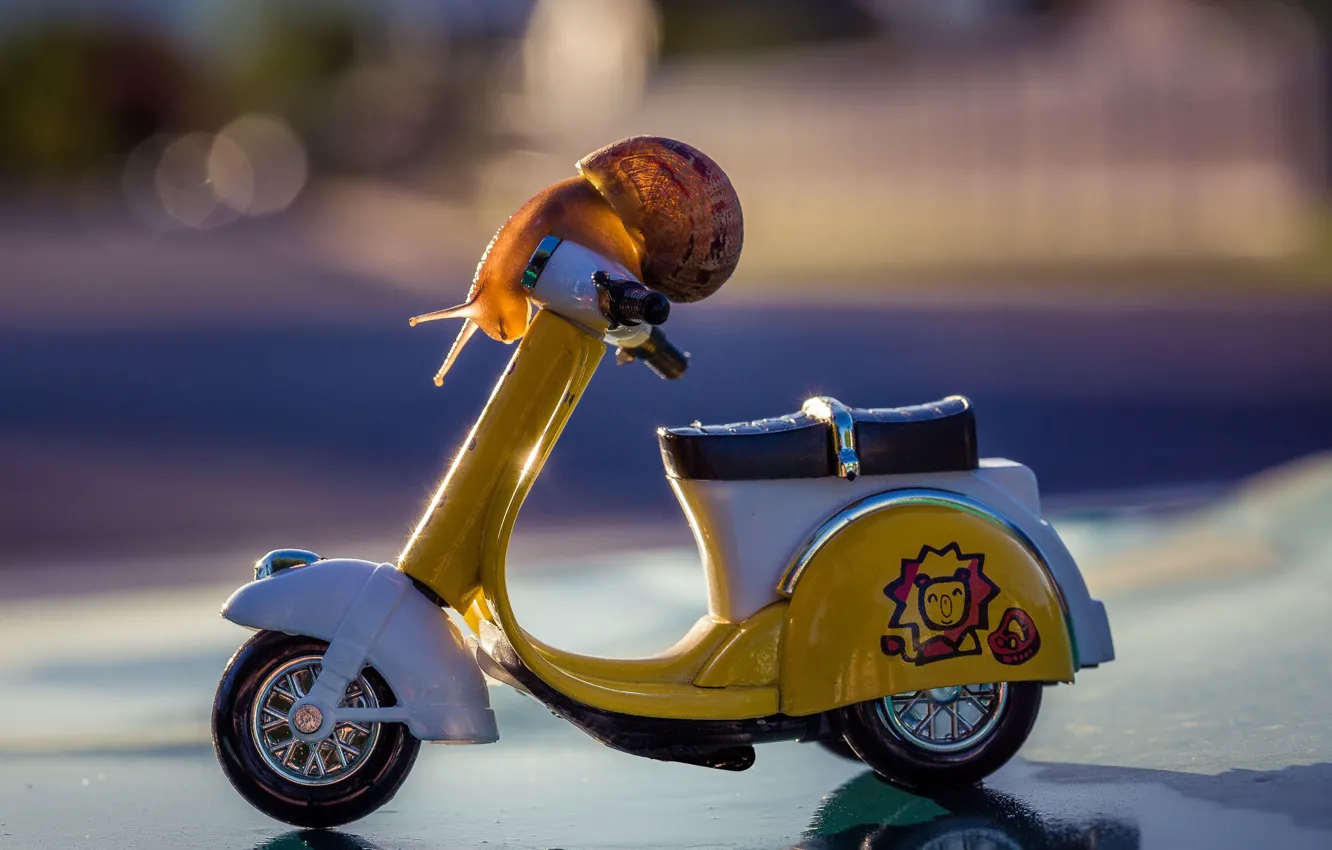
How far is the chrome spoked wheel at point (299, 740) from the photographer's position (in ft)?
11.8

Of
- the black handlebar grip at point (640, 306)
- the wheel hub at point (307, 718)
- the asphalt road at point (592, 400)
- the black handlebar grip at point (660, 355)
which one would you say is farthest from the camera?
the asphalt road at point (592, 400)

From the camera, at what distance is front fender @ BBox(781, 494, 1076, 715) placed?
12.1ft

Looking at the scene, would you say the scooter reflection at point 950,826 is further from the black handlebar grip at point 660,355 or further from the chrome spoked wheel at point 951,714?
the black handlebar grip at point 660,355

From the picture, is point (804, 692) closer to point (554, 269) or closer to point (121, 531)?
point (554, 269)

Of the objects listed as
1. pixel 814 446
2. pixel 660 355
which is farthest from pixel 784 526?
pixel 660 355

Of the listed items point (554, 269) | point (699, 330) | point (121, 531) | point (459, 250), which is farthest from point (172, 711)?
point (459, 250)

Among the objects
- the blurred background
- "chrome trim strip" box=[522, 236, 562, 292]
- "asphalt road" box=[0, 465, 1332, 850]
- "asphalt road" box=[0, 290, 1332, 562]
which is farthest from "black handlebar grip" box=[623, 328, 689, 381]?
"asphalt road" box=[0, 290, 1332, 562]

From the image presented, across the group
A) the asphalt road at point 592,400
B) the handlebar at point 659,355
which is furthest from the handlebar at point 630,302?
the asphalt road at point 592,400

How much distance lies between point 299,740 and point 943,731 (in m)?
1.30

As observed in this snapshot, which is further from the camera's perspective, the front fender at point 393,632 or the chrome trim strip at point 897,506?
the chrome trim strip at point 897,506

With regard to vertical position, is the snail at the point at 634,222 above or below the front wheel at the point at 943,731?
above

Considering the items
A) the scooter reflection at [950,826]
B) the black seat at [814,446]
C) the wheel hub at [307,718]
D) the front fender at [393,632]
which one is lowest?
the scooter reflection at [950,826]

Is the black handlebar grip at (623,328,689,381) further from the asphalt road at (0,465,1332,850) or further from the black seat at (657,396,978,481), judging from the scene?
the asphalt road at (0,465,1332,850)

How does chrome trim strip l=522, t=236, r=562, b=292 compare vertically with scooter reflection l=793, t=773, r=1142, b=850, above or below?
above
